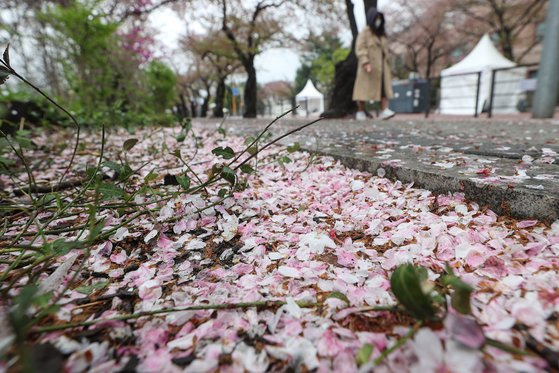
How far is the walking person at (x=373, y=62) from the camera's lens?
5324 millimetres

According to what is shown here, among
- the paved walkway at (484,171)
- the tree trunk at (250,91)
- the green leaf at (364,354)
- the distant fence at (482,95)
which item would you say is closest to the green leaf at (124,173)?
the green leaf at (364,354)

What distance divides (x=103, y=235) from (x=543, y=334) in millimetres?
1208

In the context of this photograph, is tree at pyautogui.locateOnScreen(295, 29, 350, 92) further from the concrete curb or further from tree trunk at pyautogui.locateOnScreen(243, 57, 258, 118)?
the concrete curb

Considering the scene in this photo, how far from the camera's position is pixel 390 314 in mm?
693

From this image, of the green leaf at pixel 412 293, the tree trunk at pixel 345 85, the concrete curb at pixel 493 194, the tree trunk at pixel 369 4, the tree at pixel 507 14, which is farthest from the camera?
the tree at pixel 507 14

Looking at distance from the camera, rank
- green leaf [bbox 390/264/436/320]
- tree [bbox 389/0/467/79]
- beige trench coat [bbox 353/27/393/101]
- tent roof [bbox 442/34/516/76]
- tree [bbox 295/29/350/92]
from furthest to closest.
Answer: tree [bbox 295/29/350/92]
tree [bbox 389/0/467/79]
tent roof [bbox 442/34/516/76]
beige trench coat [bbox 353/27/393/101]
green leaf [bbox 390/264/436/320]

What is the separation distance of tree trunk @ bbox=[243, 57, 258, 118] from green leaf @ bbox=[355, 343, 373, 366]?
12.6 meters

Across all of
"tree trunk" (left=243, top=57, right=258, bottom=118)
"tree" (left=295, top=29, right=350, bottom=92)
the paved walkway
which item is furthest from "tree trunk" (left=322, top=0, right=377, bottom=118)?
"tree" (left=295, top=29, right=350, bottom=92)

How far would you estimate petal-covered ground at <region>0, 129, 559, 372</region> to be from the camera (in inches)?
23.6

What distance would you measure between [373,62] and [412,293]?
5.72 metres

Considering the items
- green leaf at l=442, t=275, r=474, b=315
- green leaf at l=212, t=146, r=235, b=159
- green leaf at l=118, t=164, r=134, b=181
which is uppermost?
green leaf at l=212, t=146, r=235, b=159

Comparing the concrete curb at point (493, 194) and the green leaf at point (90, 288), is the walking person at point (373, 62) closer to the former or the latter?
the concrete curb at point (493, 194)

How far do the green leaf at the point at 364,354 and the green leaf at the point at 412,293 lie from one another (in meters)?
0.10

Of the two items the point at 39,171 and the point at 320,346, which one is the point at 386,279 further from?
the point at 39,171
